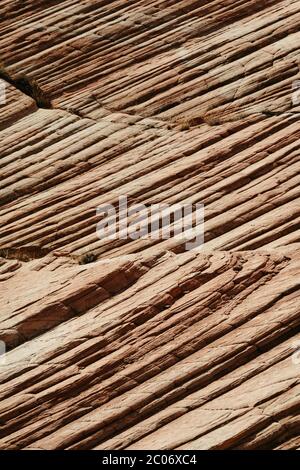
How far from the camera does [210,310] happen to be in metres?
15.5

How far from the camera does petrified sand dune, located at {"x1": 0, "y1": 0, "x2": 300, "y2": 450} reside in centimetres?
1442

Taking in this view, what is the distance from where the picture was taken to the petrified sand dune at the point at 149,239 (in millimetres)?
14422

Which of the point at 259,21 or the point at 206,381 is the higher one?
the point at 259,21

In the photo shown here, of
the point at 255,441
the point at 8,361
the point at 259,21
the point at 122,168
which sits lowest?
the point at 255,441

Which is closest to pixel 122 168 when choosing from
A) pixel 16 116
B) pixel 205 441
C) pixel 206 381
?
pixel 16 116

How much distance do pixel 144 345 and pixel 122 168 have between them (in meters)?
5.14

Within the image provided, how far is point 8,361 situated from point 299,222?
5909 mm

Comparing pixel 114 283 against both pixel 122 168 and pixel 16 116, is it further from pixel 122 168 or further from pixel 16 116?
pixel 16 116

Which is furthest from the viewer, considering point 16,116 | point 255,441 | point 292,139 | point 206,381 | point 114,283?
point 16,116

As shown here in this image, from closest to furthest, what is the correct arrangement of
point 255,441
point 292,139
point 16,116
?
point 255,441 < point 292,139 < point 16,116

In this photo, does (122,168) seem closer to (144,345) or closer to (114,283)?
(114,283)

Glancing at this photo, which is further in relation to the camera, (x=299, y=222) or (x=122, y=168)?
(x=122, y=168)

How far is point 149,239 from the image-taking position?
17.6 metres

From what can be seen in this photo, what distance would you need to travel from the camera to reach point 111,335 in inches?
602
